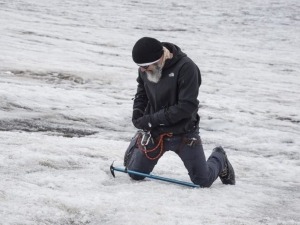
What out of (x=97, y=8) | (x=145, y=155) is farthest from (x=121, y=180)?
(x=97, y=8)

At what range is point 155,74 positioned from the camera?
18.6ft

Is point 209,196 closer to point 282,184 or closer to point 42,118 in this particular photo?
point 282,184

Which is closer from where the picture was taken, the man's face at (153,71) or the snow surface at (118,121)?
the snow surface at (118,121)

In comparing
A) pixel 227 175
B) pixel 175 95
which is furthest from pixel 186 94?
pixel 227 175

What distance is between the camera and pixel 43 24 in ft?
81.8

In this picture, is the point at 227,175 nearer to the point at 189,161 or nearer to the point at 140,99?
the point at 189,161

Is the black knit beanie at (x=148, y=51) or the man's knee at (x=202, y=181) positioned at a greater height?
the black knit beanie at (x=148, y=51)

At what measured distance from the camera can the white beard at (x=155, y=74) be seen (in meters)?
5.61

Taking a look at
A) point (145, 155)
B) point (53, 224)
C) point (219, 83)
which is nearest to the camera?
point (53, 224)

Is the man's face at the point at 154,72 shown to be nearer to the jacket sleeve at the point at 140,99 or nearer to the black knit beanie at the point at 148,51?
the black knit beanie at the point at 148,51

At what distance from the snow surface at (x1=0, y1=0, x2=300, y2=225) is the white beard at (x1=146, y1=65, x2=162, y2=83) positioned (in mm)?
1226

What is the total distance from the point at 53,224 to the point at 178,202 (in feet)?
4.63

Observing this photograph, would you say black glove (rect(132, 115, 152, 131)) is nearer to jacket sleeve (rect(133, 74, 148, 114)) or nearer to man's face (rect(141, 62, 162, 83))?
jacket sleeve (rect(133, 74, 148, 114))

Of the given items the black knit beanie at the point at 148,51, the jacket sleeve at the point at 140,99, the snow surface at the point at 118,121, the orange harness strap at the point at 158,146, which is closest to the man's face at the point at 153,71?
the black knit beanie at the point at 148,51
